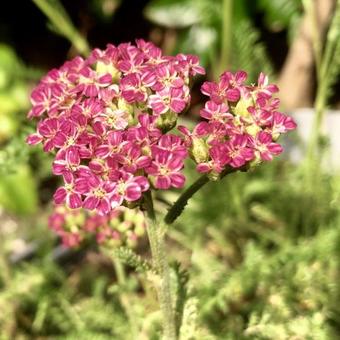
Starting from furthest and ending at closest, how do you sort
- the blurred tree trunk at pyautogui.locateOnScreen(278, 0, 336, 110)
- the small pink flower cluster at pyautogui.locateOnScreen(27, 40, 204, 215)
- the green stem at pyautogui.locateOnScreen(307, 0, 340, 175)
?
the blurred tree trunk at pyautogui.locateOnScreen(278, 0, 336, 110)
the green stem at pyautogui.locateOnScreen(307, 0, 340, 175)
the small pink flower cluster at pyautogui.locateOnScreen(27, 40, 204, 215)

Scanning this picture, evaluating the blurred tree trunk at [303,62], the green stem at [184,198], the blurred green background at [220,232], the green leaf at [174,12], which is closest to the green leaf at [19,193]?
the blurred green background at [220,232]

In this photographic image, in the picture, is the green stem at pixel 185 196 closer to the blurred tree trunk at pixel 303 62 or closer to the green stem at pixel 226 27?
the green stem at pixel 226 27

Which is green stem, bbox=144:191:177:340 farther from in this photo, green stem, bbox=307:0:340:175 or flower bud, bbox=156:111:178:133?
green stem, bbox=307:0:340:175

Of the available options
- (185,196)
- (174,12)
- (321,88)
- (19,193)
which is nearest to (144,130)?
(185,196)

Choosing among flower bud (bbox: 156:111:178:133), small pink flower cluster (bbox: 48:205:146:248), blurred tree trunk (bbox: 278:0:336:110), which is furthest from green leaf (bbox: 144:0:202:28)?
flower bud (bbox: 156:111:178:133)

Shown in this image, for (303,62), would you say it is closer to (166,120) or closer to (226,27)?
(226,27)

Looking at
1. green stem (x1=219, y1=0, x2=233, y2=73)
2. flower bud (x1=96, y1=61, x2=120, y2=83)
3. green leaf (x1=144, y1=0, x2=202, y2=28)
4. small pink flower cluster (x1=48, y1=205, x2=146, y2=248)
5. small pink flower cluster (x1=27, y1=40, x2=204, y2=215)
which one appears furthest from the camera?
green leaf (x1=144, y1=0, x2=202, y2=28)

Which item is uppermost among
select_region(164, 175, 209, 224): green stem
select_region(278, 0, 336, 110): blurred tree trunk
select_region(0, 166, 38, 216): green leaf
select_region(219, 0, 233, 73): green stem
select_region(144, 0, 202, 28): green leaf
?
select_region(144, 0, 202, 28): green leaf

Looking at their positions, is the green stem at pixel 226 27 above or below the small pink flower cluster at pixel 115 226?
above

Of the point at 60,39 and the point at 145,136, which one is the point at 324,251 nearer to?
the point at 145,136
